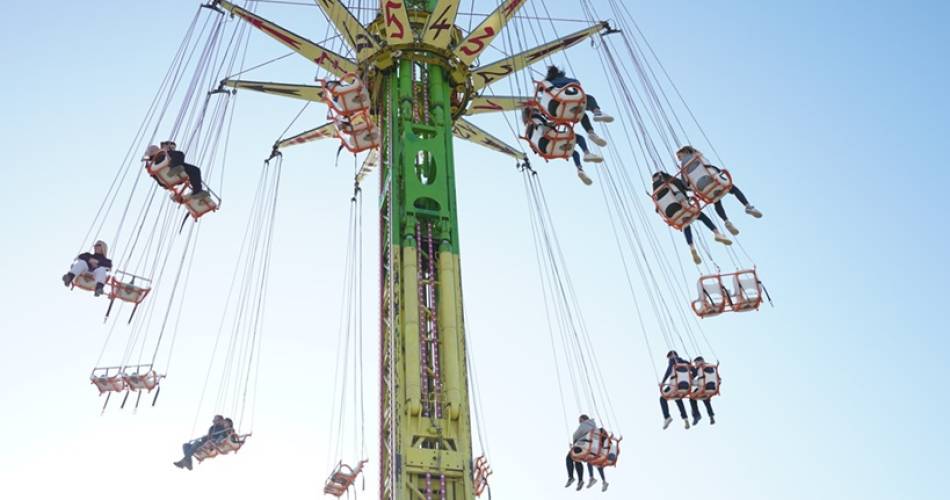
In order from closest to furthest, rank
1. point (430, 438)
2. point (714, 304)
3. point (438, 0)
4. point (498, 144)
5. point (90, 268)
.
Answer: point (430, 438) < point (714, 304) < point (90, 268) < point (438, 0) < point (498, 144)

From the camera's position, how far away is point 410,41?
2377 centimetres

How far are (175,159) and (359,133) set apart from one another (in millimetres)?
3704

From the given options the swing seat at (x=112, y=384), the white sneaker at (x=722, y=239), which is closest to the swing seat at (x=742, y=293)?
the white sneaker at (x=722, y=239)

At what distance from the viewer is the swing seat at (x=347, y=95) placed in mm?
21497

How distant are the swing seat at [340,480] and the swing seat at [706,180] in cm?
871

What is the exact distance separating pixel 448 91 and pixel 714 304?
7.36 meters

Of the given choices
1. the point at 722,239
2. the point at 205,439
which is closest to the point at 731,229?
the point at 722,239

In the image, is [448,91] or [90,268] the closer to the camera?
[90,268]

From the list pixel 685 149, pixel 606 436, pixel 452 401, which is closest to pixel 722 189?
pixel 685 149

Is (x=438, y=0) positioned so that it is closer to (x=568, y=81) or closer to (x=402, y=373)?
(x=568, y=81)

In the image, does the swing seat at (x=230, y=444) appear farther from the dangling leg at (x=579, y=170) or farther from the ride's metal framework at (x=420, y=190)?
the dangling leg at (x=579, y=170)

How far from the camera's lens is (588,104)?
21625 millimetres

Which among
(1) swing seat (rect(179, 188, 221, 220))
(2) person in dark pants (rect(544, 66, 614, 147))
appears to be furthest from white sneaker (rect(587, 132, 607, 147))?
(1) swing seat (rect(179, 188, 221, 220))

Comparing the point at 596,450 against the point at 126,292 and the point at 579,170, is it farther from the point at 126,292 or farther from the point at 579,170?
the point at 126,292
